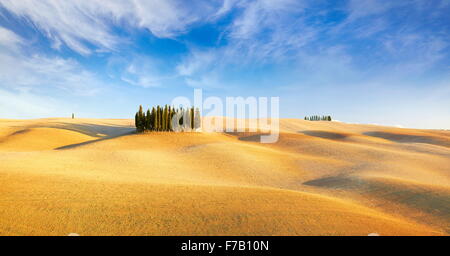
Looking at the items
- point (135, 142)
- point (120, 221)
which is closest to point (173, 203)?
point (120, 221)

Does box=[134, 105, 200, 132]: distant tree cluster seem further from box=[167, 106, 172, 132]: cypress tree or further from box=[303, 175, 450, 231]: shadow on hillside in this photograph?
box=[303, 175, 450, 231]: shadow on hillside

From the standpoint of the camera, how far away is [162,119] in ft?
120

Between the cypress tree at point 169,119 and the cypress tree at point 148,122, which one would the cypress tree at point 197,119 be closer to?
the cypress tree at point 169,119

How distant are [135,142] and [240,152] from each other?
41.4ft

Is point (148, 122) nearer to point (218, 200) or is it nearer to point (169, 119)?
point (169, 119)

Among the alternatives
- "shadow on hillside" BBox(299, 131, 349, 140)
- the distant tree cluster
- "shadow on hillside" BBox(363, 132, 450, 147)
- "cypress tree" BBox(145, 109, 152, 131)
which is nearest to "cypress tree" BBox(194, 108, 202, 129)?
the distant tree cluster

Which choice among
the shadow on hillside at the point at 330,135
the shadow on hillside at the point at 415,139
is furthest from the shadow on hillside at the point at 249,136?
the shadow on hillside at the point at 415,139

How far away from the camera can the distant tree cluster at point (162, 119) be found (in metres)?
36.3

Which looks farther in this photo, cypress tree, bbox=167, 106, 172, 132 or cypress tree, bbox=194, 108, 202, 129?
cypress tree, bbox=194, 108, 202, 129

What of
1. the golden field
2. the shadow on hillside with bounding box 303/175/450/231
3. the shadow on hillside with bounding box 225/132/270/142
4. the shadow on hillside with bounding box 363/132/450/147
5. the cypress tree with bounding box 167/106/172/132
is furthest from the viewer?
the cypress tree with bounding box 167/106/172/132

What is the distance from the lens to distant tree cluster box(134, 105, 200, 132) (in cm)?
3631

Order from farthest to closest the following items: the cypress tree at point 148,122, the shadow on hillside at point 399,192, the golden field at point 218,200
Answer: the cypress tree at point 148,122 → the shadow on hillside at point 399,192 → the golden field at point 218,200

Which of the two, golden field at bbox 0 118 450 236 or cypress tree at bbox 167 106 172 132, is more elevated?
cypress tree at bbox 167 106 172 132
